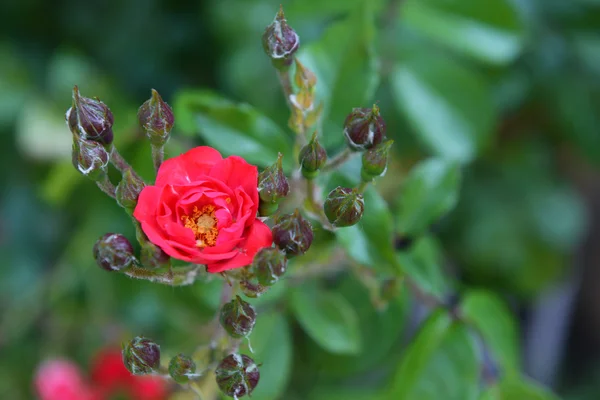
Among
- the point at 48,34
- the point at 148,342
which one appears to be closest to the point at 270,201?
the point at 148,342

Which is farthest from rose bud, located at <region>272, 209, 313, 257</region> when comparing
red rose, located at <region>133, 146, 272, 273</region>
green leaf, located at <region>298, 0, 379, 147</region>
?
green leaf, located at <region>298, 0, 379, 147</region>

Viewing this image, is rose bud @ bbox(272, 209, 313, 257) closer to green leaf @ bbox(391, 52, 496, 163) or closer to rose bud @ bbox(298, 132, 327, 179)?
rose bud @ bbox(298, 132, 327, 179)

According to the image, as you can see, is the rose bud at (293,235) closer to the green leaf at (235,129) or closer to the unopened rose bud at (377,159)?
the unopened rose bud at (377,159)

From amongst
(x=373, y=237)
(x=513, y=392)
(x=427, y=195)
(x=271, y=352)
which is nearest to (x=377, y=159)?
(x=373, y=237)

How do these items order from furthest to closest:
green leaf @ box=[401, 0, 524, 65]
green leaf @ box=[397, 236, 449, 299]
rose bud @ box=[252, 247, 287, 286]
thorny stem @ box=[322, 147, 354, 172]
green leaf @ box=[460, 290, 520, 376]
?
1. green leaf @ box=[401, 0, 524, 65]
2. green leaf @ box=[460, 290, 520, 376]
3. green leaf @ box=[397, 236, 449, 299]
4. thorny stem @ box=[322, 147, 354, 172]
5. rose bud @ box=[252, 247, 287, 286]

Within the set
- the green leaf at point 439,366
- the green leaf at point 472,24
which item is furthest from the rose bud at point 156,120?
the green leaf at point 472,24

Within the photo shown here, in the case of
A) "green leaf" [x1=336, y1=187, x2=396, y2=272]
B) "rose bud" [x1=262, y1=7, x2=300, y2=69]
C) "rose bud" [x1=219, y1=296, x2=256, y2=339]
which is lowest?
"green leaf" [x1=336, y1=187, x2=396, y2=272]
